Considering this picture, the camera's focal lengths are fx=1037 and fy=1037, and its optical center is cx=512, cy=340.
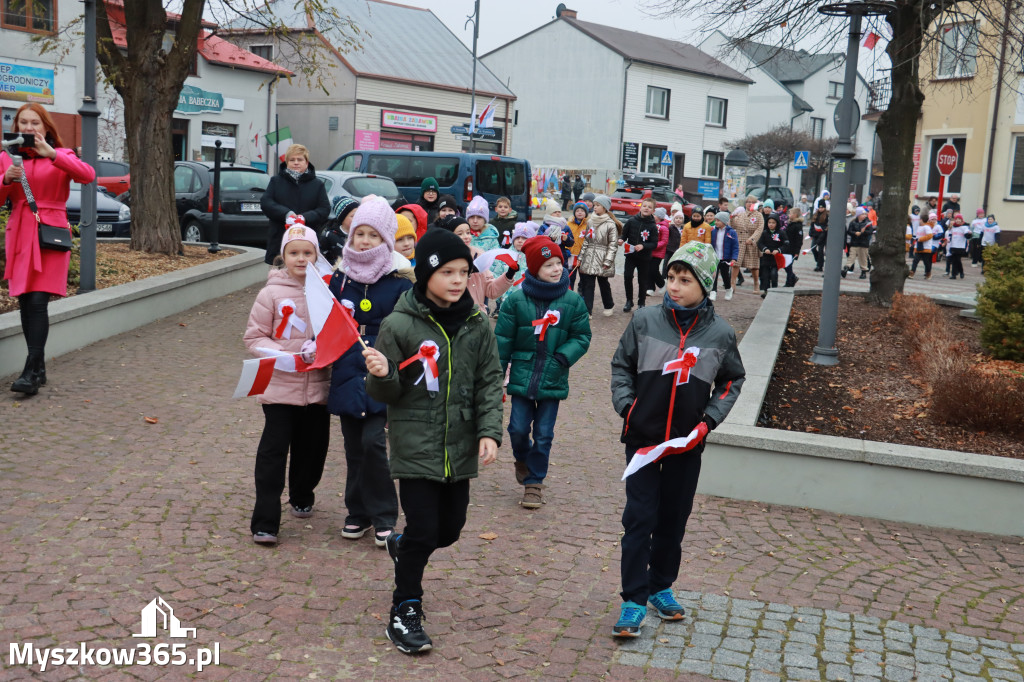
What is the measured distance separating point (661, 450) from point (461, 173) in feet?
70.4

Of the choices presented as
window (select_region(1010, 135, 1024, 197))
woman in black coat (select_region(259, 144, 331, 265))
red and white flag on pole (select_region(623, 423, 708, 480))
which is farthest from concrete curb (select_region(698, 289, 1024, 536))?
window (select_region(1010, 135, 1024, 197))

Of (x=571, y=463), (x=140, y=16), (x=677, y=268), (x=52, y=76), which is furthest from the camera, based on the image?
(x=52, y=76)

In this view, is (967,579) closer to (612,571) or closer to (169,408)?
(612,571)

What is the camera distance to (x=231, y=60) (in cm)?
3809

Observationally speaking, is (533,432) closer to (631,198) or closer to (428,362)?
(428,362)

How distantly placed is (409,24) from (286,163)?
4297 centimetres

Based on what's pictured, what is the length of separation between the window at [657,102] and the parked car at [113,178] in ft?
121

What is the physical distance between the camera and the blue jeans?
6.36 meters

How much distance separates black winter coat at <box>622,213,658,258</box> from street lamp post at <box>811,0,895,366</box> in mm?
4919

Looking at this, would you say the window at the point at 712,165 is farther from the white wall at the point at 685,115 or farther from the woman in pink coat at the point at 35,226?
the woman in pink coat at the point at 35,226

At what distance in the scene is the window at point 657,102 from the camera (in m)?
54.5

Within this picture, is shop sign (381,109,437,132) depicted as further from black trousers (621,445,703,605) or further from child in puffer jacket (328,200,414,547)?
black trousers (621,445,703,605)

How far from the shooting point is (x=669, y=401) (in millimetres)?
4508

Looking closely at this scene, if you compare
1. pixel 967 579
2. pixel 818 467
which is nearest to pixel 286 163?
pixel 818 467
